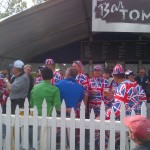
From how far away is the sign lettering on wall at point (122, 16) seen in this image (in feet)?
24.1

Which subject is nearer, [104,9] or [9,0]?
[104,9]

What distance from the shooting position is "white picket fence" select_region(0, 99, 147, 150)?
445cm

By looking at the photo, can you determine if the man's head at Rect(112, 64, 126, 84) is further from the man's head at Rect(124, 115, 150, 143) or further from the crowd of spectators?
the man's head at Rect(124, 115, 150, 143)

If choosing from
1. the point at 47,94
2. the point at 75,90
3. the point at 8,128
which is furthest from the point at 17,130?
the point at 75,90

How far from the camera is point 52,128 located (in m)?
4.77

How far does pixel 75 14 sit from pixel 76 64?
321cm

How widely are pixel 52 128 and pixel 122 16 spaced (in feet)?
12.0

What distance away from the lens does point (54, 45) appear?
520 inches

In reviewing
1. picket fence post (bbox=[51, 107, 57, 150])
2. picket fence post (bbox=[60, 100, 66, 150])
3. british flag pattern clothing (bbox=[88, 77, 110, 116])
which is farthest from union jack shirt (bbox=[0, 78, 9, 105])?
picket fence post (bbox=[60, 100, 66, 150])

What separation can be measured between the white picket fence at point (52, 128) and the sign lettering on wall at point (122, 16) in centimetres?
305

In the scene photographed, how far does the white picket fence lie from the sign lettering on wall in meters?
3.05

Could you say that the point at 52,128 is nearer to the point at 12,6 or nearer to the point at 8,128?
the point at 8,128

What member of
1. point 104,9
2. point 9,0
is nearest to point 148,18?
point 104,9

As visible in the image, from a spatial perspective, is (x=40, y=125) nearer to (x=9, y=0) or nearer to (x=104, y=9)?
(x=104, y=9)
